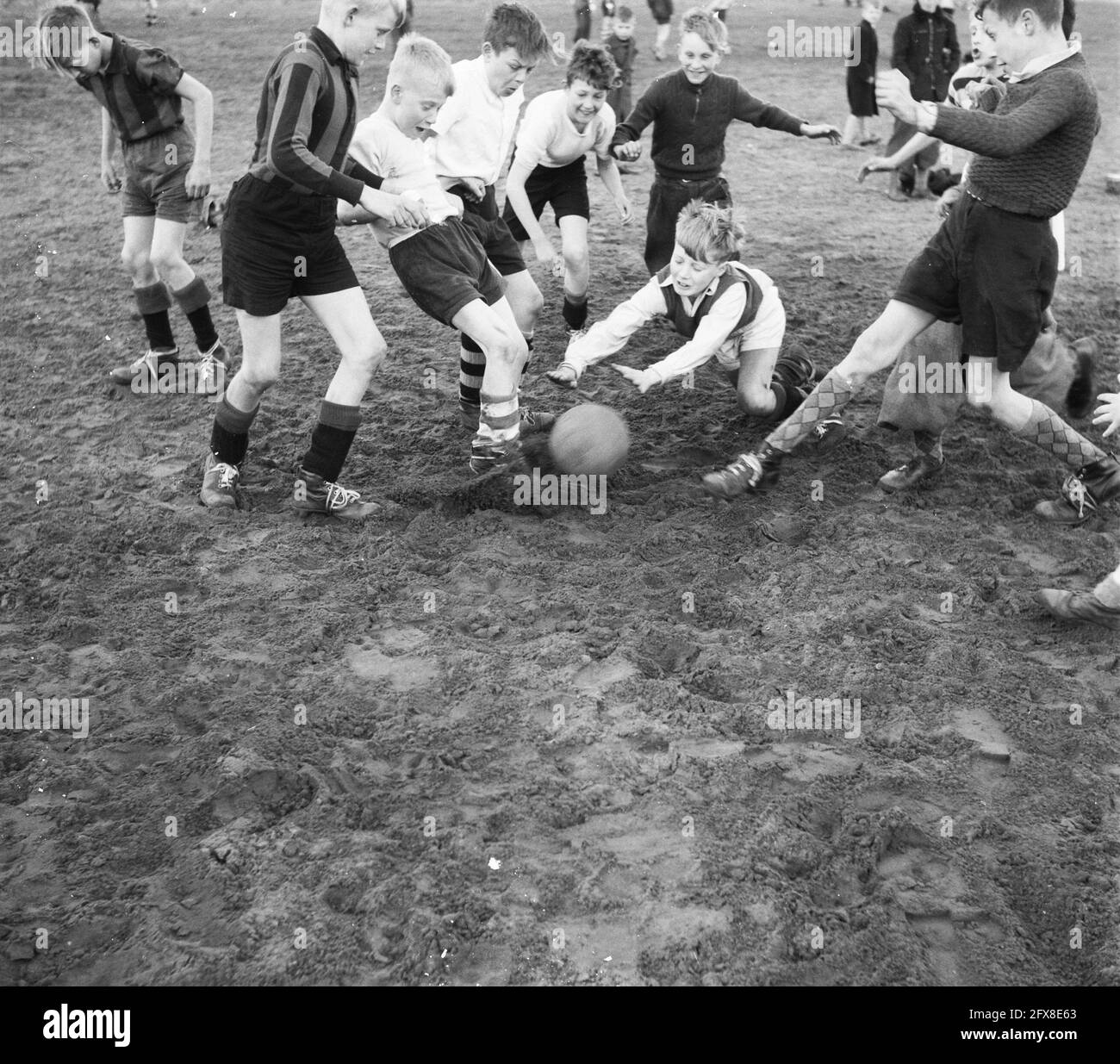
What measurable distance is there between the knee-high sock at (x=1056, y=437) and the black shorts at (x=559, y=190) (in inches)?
116

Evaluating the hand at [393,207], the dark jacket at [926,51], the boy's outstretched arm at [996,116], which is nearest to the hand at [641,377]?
the hand at [393,207]

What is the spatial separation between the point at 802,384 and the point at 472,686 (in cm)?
296

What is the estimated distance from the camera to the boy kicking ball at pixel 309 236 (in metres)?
4.62

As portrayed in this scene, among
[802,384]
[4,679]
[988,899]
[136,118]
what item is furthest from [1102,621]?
[136,118]

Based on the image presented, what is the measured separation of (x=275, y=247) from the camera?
4.98m

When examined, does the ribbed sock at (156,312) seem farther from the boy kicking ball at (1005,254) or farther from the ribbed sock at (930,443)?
the ribbed sock at (930,443)

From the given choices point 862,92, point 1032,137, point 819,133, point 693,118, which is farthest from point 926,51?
point 1032,137

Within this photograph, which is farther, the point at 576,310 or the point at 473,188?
the point at 576,310

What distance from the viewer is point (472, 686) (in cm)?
425

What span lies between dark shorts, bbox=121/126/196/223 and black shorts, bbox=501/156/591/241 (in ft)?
5.86

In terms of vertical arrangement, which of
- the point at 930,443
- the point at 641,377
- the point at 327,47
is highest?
the point at 327,47

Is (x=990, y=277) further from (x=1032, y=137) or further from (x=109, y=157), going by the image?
(x=109, y=157)

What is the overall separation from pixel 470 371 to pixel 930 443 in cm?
236

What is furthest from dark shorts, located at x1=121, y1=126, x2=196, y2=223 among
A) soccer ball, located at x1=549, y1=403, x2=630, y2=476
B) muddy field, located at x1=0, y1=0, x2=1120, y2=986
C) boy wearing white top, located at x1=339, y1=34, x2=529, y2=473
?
soccer ball, located at x1=549, y1=403, x2=630, y2=476
